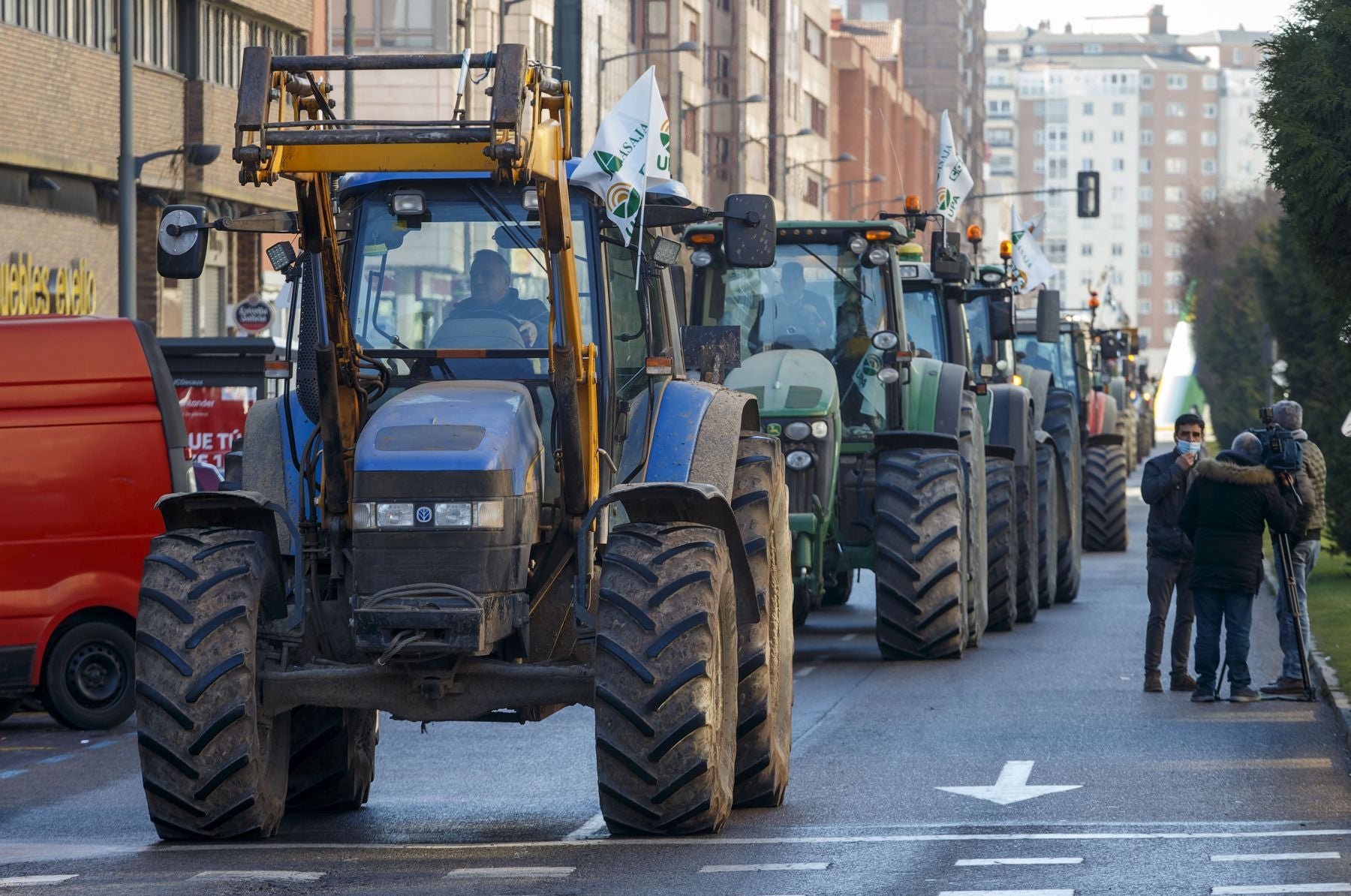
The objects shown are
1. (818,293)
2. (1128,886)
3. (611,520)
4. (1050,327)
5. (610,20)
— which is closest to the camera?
(1128,886)

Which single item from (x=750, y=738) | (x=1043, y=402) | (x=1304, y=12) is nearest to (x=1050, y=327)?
(x=1043, y=402)

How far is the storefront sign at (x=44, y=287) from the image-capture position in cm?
3194

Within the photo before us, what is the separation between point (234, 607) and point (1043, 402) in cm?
1793

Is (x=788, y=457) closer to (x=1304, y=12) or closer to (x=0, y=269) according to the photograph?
(x=1304, y=12)

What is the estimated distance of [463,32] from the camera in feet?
174

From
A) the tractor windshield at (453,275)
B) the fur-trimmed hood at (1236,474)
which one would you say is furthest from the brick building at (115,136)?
the tractor windshield at (453,275)

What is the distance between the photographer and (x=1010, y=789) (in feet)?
37.4

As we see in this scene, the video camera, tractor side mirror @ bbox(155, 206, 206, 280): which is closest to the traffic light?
the video camera

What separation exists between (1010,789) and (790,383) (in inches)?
244

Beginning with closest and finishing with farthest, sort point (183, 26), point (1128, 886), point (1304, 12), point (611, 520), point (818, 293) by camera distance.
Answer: point (1128, 886)
point (611, 520)
point (1304, 12)
point (818, 293)
point (183, 26)

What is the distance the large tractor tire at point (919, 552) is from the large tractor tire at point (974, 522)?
69 cm

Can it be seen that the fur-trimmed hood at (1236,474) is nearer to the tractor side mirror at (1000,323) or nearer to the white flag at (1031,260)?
the tractor side mirror at (1000,323)

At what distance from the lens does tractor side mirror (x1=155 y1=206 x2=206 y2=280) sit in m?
9.66

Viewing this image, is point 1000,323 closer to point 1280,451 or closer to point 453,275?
point 1280,451
